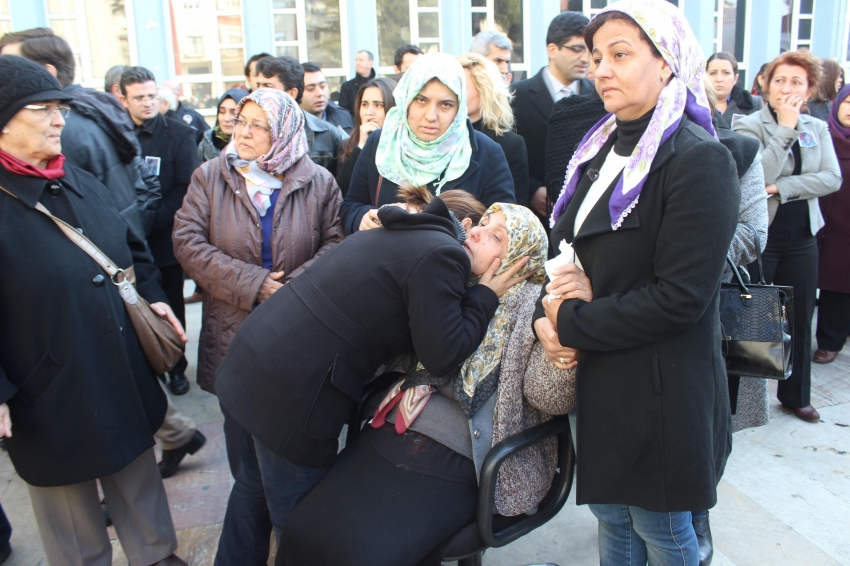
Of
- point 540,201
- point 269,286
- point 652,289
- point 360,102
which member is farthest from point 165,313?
point 540,201

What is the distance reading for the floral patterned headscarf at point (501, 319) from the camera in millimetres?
1954

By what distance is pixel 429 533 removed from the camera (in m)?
1.84

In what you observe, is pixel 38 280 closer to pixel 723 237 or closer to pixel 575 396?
pixel 575 396

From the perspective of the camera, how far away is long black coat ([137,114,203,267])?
13.8 feet

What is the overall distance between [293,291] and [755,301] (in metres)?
1.43

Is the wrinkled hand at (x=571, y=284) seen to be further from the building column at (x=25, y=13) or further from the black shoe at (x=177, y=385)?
the building column at (x=25, y=13)

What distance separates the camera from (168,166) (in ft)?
14.1

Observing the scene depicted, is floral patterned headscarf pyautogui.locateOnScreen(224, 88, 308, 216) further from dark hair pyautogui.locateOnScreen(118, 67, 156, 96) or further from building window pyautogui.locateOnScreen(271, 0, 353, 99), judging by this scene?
building window pyautogui.locateOnScreen(271, 0, 353, 99)

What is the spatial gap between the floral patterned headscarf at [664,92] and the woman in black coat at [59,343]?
1.71 m

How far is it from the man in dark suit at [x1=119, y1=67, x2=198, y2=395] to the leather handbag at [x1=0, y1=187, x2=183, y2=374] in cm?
172

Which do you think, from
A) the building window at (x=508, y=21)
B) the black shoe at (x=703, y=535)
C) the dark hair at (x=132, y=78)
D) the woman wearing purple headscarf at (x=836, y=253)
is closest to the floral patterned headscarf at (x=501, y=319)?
the black shoe at (x=703, y=535)

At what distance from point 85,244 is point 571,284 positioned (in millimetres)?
1601

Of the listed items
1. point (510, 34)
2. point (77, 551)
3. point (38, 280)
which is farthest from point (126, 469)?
point (510, 34)

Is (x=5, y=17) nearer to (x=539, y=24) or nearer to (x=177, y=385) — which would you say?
(x=177, y=385)
